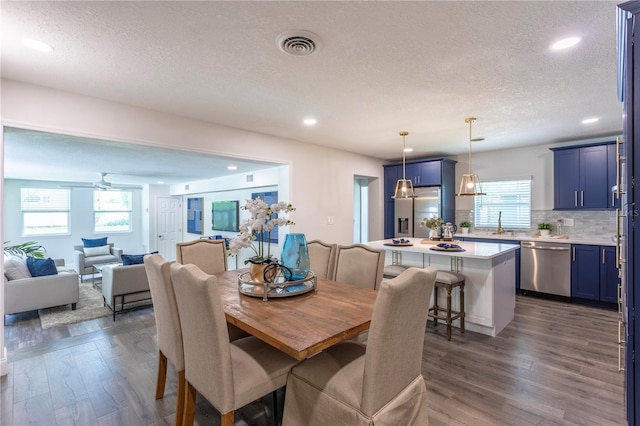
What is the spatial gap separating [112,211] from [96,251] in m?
2.59

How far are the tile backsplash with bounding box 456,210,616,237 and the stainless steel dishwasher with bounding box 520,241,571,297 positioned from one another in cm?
65

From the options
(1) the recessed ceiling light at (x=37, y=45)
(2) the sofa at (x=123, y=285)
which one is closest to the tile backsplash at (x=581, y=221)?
(2) the sofa at (x=123, y=285)

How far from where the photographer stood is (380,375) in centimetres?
142

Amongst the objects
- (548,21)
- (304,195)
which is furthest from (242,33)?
(304,195)

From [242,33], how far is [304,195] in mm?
3005

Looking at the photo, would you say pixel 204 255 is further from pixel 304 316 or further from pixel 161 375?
pixel 304 316

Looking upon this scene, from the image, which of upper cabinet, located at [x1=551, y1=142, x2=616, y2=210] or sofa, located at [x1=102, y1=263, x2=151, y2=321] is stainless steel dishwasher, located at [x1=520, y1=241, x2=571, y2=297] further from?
sofa, located at [x1=102, y1=263, x2=151, y2=321]

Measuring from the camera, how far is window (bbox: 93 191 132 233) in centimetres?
886

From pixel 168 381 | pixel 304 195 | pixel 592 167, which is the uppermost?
pixel 592 167

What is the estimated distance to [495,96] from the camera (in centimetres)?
292

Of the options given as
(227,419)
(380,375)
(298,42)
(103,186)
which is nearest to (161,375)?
(227,419)

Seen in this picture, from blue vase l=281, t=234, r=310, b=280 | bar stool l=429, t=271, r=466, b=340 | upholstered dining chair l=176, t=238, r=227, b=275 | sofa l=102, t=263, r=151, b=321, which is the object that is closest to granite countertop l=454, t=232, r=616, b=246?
bar stool l=429, t=271, r=466, b=340

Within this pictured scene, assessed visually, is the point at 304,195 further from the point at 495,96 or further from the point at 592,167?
the point at 592,167

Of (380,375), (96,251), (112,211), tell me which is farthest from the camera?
(112,211)
